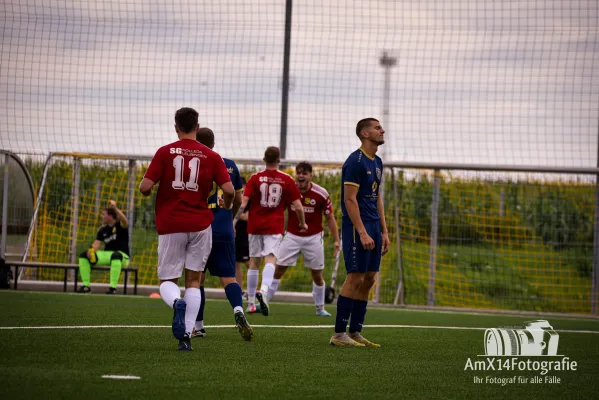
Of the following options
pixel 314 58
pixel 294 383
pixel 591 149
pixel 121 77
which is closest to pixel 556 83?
pixel 591 149

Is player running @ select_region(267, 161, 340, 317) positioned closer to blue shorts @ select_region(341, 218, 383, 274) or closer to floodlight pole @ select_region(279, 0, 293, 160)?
floodlight pole @ select_region(279, 0, 293, 160)

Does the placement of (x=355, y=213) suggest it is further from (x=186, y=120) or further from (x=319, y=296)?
(x=319, y=296)

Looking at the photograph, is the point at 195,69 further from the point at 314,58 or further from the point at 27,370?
the point at 27,370

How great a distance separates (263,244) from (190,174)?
5.85 m

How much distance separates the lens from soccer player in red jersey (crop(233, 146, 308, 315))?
12602mm

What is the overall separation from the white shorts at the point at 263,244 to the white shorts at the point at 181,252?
17.6 ft

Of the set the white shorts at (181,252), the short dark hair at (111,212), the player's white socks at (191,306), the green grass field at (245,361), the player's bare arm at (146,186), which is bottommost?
the green grass field at (245,361)

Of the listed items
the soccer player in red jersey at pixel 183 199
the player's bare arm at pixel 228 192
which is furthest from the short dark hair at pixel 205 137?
the player's bare arm at pixel 228 192

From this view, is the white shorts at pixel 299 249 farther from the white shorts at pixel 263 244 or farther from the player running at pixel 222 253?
the player running at pixel 222 253

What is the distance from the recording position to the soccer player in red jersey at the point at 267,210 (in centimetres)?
1260

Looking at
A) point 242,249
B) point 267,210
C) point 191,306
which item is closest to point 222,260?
point 191,306

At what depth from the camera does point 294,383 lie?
6137mm

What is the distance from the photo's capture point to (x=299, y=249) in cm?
1360

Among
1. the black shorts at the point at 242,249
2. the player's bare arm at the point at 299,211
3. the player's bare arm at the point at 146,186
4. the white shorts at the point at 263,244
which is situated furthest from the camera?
the black shorts at the point at 242,249
